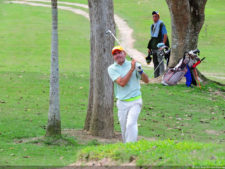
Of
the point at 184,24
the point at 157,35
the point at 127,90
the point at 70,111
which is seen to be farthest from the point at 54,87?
the point at 184,24

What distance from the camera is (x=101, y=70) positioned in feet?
35.6

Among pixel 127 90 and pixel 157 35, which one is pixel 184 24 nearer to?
pixel 157 35

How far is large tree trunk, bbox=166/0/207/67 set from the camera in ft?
59.1

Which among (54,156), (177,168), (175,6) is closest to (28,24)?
(175,6)

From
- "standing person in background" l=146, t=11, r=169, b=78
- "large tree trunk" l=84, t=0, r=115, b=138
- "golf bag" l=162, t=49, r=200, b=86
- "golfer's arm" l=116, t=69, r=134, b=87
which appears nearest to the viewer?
"golfer's arm" l=116, t=69, r=134, b=87

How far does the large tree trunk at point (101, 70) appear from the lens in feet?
35.4

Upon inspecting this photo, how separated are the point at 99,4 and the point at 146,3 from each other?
45.4 meters

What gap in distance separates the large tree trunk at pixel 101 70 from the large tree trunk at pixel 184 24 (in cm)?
727

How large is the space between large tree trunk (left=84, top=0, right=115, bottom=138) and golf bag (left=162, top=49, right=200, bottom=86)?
6.89m

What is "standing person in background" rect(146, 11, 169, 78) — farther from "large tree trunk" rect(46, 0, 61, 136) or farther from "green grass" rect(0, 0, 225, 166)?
"large tree trunk" rect(46, 0, 61, 136)

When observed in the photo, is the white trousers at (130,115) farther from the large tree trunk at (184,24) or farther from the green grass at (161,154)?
the large tree trunk at (184,24)

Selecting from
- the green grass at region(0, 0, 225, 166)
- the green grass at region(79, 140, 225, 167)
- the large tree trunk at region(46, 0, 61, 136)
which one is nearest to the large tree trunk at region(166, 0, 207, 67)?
the green grass at region(0, 0, 225, 166)

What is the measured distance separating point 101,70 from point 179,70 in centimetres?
751

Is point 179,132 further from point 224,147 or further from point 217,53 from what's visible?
point 217,53
